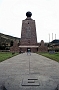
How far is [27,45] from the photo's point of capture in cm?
6388

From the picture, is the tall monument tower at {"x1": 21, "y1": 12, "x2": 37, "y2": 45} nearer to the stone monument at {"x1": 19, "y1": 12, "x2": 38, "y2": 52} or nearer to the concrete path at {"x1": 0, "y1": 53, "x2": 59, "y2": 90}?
the stone monument at {"x1": 19, "y1": 12, "x2": 38, "y2": 52}

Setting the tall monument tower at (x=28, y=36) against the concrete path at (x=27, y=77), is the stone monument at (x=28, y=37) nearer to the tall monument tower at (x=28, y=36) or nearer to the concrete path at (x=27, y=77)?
the tall monument tower at (x=28, y=36)

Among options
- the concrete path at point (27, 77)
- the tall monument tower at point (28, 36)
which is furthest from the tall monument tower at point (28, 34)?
the concrete path at point (27, 77)

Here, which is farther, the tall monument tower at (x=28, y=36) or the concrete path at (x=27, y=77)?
the tall monument tower at (x=28, y=36)

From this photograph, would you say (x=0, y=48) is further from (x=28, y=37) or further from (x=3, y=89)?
(x=3, y=89)

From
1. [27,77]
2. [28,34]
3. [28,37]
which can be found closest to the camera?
[27,77]

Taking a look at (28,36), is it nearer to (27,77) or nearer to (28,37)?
(28,37)

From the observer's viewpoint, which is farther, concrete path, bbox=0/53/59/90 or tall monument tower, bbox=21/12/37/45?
tall monument tower, bbox=21/12/37/45

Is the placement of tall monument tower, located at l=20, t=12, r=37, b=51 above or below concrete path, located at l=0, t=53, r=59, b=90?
above

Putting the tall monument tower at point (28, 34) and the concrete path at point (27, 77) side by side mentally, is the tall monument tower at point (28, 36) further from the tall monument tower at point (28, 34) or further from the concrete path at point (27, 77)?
the concrete path at point (27, 77)

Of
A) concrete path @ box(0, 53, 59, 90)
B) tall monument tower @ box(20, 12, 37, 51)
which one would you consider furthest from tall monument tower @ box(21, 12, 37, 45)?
concrete path @ box(0, 53, 59, 90)

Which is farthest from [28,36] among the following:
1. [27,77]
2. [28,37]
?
[27,77]

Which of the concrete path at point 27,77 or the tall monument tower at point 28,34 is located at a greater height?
the tall monument tower at point 28,34

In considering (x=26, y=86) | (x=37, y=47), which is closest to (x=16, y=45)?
(x=37, y=47)
